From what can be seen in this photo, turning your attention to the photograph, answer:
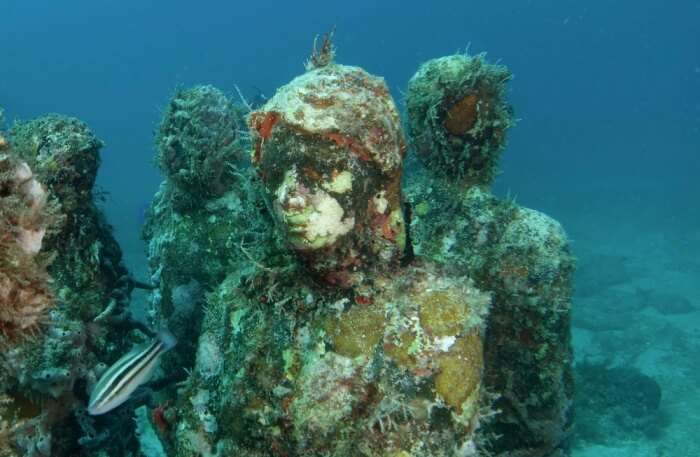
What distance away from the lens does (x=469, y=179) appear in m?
5.42

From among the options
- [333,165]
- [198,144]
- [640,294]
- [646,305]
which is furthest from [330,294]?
[640,294]

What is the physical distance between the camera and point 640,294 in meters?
19.5

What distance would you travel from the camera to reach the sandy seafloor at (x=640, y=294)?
37.4 ft

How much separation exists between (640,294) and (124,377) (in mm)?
20344

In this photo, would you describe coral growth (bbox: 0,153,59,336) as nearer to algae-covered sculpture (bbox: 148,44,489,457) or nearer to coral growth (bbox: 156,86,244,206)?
algae-covered sculpture (bbox: 148,44,489,457)

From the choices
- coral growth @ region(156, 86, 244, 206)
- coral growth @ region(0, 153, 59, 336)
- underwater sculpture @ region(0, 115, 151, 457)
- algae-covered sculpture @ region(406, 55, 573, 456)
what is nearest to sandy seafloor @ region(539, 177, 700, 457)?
algae-covered sculpture @ region(406, 55, 573, 456)

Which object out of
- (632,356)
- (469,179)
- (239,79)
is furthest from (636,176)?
(239,79)

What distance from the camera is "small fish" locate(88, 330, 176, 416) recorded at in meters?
3.72

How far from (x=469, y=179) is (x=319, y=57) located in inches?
94.6

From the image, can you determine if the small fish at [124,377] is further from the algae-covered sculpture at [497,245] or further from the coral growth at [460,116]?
the coral growth at [460,116]

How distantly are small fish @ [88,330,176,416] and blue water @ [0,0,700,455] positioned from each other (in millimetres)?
30278

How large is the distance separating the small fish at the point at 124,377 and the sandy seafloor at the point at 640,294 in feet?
15.7

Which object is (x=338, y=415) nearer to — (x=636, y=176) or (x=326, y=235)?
(x=326, y=235)

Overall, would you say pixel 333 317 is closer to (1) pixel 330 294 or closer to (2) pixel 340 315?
(2) pixel 340 315
